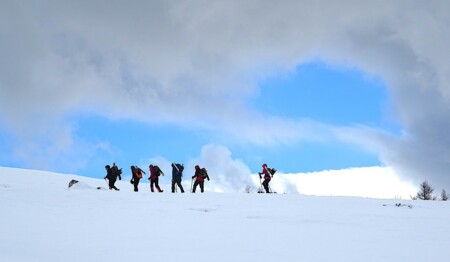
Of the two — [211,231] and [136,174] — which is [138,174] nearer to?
[136,174]

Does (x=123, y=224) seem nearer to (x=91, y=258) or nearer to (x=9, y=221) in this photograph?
(x=9, y=221)

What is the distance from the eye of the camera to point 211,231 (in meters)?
9.72

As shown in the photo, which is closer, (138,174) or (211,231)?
(211,231)

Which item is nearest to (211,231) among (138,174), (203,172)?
(203,172)

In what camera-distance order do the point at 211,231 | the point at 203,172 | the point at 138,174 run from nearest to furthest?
the point at 211,231, the point at 203,172, the point at 138,174

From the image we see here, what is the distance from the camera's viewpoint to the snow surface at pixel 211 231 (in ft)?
24.3

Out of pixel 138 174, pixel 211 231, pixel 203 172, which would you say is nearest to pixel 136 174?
pixel 138 174

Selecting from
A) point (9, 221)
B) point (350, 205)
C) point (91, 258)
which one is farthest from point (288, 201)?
point (91, 258)

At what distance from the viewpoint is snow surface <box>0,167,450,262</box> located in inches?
292

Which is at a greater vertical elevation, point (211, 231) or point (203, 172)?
point (203, 172)

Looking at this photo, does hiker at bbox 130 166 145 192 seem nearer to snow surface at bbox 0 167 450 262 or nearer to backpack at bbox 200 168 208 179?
backpack at bbox 200 168 208 179

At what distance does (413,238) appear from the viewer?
9859 mm

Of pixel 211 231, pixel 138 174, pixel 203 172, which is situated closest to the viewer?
pixel 211 231

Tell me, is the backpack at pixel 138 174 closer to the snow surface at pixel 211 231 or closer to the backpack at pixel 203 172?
the backpack at pixel 203 172
